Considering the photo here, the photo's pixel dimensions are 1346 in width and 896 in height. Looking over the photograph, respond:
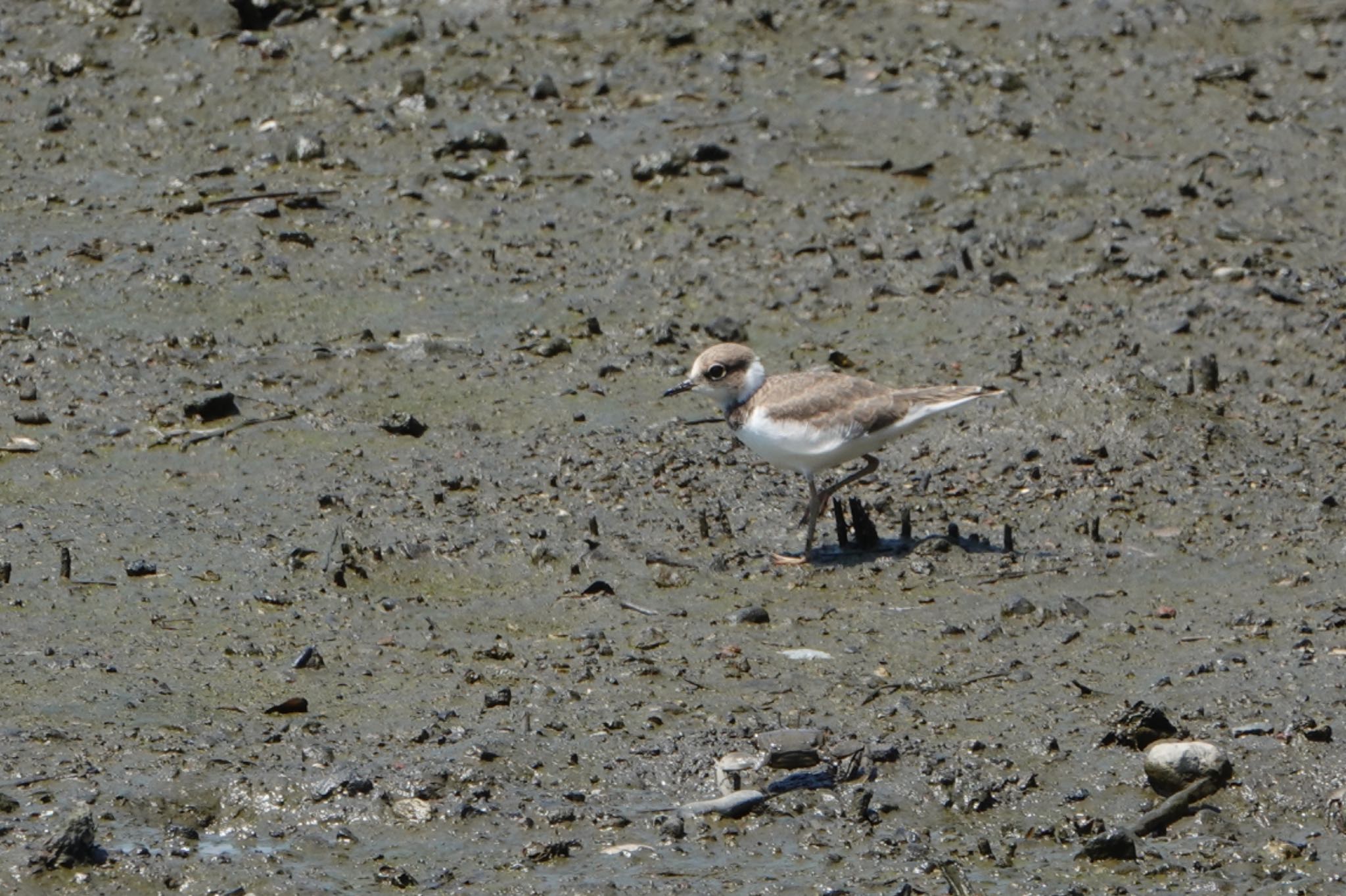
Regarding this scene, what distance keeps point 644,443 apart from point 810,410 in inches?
50.0

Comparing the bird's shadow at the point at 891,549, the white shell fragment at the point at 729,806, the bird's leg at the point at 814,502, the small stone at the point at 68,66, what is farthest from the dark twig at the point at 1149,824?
the small stone at the point at 68,66

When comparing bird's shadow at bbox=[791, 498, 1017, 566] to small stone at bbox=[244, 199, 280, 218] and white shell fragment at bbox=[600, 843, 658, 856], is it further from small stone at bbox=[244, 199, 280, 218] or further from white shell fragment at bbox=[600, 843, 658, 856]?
small stone at bbox=[244, 199, 280, 218]

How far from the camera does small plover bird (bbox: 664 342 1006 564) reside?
8.48 m

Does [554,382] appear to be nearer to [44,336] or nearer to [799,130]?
[44,336]

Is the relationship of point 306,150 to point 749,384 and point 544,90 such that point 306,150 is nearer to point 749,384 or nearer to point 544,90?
point 544,90

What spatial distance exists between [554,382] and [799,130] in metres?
3.50

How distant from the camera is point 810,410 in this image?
27.9 ft

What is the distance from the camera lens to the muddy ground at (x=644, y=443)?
6.31 m

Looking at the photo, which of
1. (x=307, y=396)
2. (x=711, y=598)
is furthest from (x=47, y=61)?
(x=711, y=598)

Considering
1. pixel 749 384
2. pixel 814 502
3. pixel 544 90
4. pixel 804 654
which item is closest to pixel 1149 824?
pixel 804 654

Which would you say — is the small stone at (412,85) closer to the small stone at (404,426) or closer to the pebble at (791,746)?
the small stone at (404,426)

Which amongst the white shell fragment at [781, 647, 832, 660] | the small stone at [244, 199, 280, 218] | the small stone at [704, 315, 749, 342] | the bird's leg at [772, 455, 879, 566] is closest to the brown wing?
the bird's leg at [772, 455, 879, 566]

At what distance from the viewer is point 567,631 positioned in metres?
7.65

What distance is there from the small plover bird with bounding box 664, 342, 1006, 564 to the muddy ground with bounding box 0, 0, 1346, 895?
0.39 m
